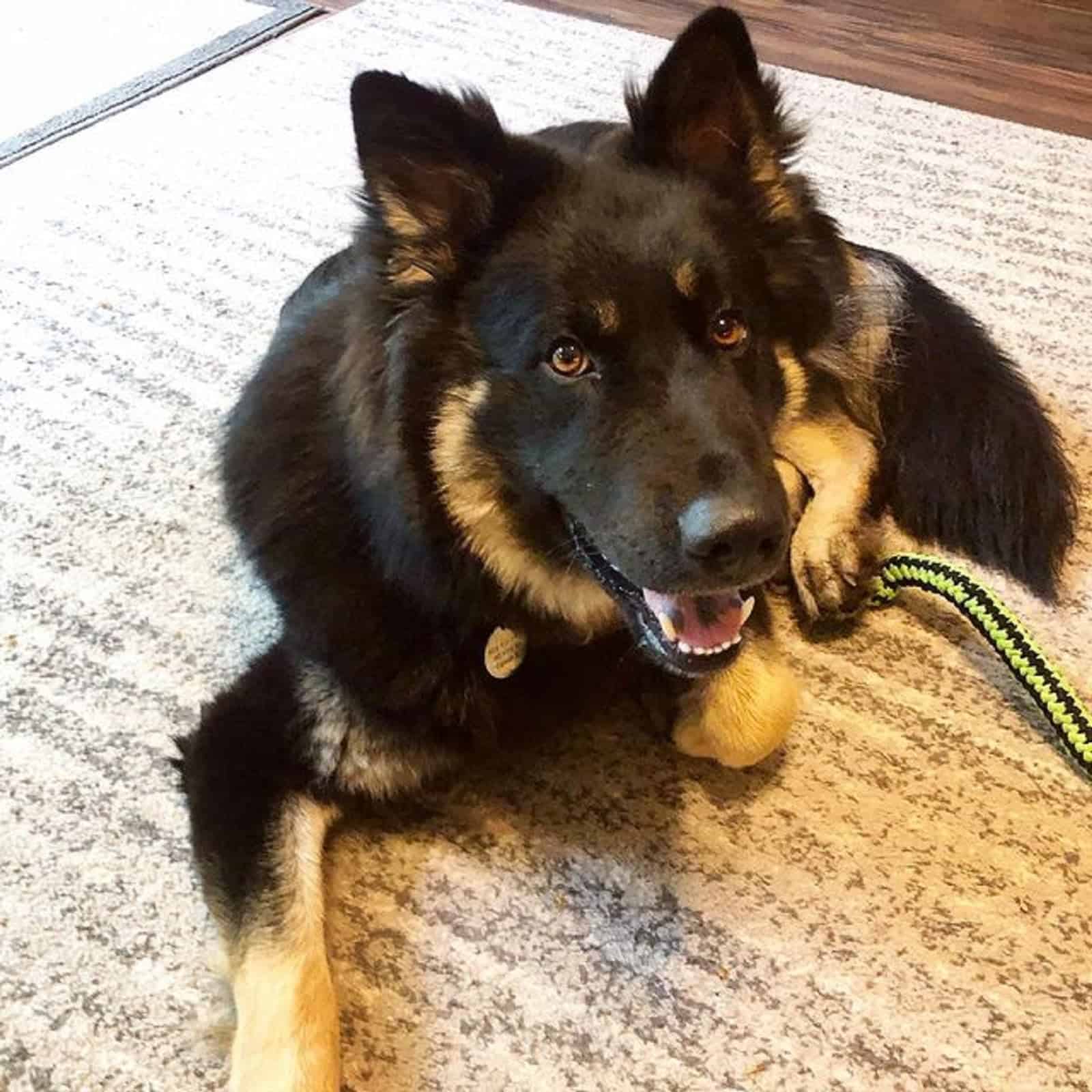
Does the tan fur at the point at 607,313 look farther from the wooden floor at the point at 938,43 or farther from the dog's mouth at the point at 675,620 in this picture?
the wooden floor at the point at 938,43

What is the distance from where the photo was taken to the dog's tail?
6.32ft

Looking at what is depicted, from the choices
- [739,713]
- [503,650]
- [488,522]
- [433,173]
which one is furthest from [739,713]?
[433,173]

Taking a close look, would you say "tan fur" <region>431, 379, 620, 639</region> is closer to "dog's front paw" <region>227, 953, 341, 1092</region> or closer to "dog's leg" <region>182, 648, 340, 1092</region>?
"dog's leg" <region>182, 648, 340, 1092</region>

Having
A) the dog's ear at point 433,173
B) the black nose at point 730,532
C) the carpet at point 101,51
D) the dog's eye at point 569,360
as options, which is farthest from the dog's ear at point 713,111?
the carpet at point 101,51

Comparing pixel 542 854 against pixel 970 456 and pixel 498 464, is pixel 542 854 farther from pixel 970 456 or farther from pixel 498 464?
pixel 970 456

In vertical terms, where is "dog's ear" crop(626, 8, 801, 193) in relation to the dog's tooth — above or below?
above

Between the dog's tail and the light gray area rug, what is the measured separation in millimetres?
111

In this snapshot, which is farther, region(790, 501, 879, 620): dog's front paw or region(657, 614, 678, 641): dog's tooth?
region(790, 501, 879, 620): dog's front paw

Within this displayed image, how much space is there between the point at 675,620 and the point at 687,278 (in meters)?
0.38

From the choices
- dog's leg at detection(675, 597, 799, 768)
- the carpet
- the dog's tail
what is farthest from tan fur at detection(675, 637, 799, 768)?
the carpet

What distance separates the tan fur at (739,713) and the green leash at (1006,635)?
11.4 inches

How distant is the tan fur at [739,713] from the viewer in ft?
5.29

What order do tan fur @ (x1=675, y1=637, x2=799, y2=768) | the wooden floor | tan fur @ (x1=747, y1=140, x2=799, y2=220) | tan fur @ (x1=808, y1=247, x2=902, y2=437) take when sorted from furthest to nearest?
the wooden floor
tan fur @ (x1=808, y1=247, x2=902, y2=437)
tan fur @ (x1=675, y1=637, x2=799, y2=768)
tan fur @ (x1=747, y1=140, x2=799, y2=220)

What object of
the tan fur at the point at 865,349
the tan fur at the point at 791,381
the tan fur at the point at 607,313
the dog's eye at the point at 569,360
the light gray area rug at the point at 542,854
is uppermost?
the tan fur at the point at 607,313
